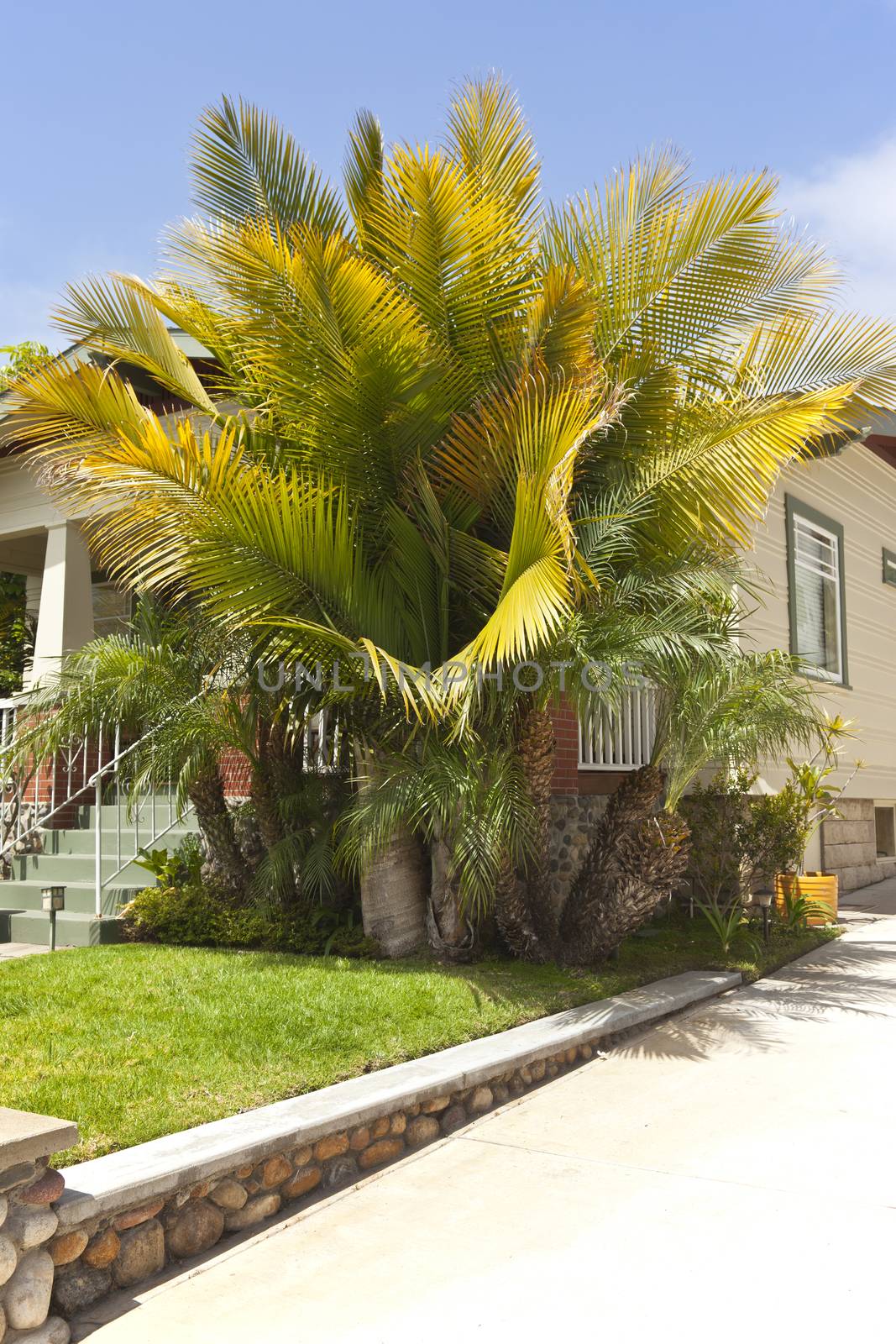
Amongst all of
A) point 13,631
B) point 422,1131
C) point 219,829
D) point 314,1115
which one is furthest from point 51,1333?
point 13,631

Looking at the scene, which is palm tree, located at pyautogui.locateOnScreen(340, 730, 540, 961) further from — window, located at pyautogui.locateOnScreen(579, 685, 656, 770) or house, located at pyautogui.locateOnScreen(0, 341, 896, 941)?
window, located at pyautogui.locateOnScreen(579, 685, 656, 770)

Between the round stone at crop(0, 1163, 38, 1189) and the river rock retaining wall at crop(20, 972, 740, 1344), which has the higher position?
the round stone at crop(0, 1163, 38, 1189)

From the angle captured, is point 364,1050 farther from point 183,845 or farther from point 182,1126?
point 183,845

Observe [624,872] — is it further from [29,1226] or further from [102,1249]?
[29,1226]

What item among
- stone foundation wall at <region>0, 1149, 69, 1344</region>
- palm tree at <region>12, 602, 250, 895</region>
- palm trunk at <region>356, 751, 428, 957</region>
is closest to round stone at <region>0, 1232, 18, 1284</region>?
stone foundation wall at <region>0, 1149, 69, 1344</region>

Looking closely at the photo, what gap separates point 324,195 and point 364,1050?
547 cm

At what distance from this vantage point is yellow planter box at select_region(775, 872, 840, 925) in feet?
33.1

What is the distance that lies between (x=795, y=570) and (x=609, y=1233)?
9586mm

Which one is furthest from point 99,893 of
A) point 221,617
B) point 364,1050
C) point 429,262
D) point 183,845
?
point 429,262

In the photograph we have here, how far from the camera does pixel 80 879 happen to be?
8.88 metres

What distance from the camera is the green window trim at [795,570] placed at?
12.0 metres

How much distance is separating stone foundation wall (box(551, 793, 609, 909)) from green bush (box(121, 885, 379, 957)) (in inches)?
62.0

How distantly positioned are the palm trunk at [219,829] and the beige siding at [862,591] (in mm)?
5997

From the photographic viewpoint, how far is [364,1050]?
5.10 meters
